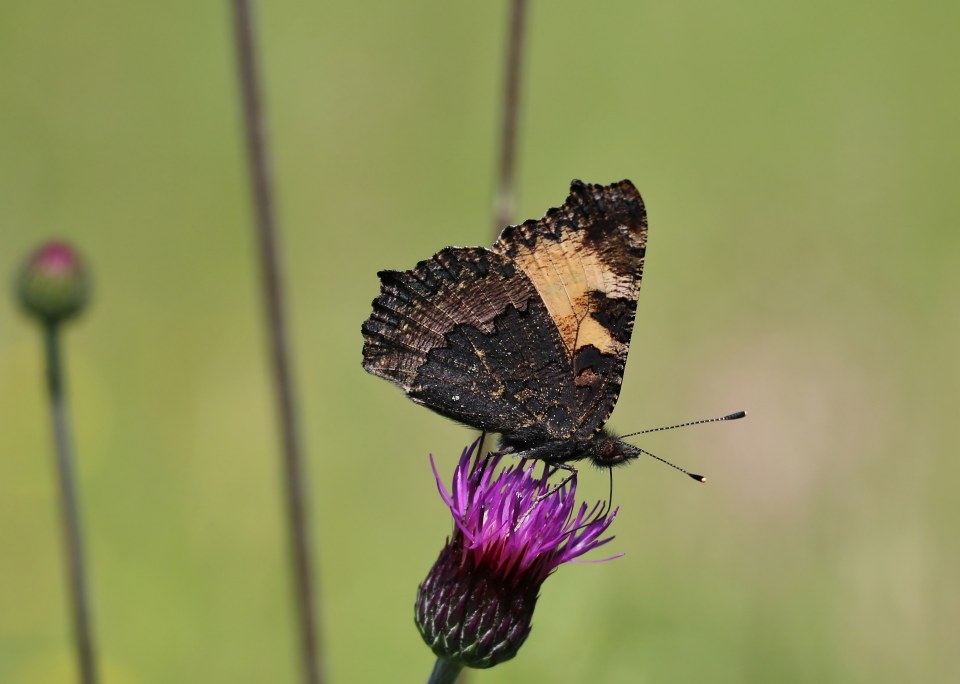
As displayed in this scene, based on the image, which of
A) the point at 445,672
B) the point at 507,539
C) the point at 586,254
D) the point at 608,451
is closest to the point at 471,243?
the point at 586,254
